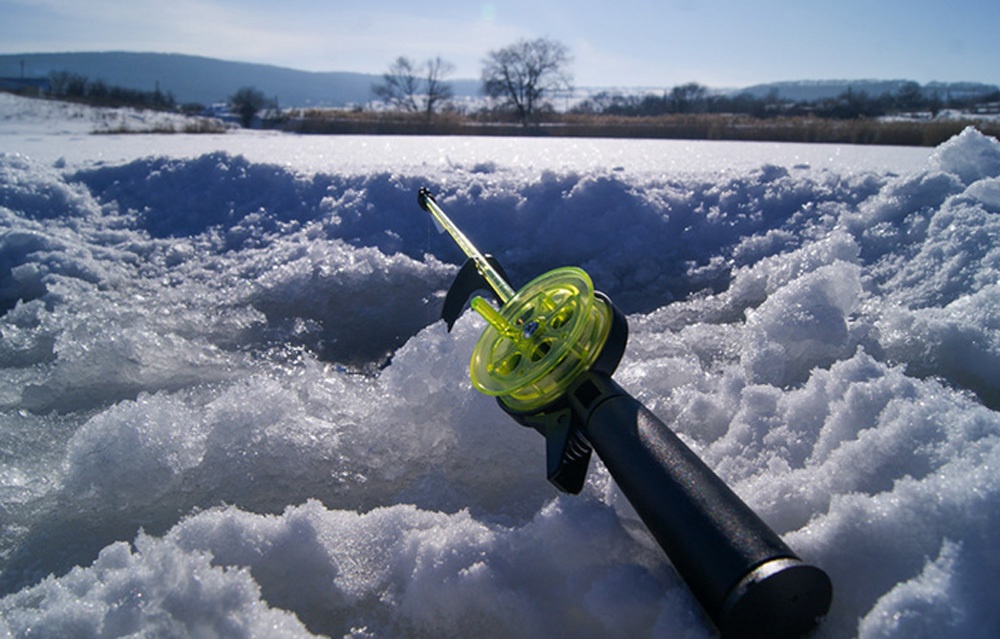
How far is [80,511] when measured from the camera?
→ 6.81 ft

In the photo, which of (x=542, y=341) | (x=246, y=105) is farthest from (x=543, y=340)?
(x=246, y=105)

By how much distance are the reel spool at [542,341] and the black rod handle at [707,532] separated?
105 mm

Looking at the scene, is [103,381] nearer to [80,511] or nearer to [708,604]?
[80,511]

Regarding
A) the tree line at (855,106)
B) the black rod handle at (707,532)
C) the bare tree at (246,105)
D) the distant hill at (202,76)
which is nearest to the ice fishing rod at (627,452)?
the black rod handle at (707,532)

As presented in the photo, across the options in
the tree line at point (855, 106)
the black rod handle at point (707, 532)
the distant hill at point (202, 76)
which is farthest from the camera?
the distant hill at point (202, 76)

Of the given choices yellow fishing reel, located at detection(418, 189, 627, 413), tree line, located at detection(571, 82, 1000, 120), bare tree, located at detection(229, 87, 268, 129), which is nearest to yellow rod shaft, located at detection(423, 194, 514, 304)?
yellow fishing reel, located at detection(418, 189, 627, 413)

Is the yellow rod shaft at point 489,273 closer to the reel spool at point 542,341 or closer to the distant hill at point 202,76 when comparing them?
the reel spool at point 542,341

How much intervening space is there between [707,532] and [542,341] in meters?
0.59

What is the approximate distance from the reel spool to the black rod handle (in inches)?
4.2

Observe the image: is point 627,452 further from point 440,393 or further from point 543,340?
point 440,393

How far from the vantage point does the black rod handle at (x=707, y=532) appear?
1.04 m

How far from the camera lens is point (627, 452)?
51.9 inches

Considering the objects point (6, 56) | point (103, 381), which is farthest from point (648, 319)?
point (6, 56)

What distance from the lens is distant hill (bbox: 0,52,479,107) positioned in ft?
352
